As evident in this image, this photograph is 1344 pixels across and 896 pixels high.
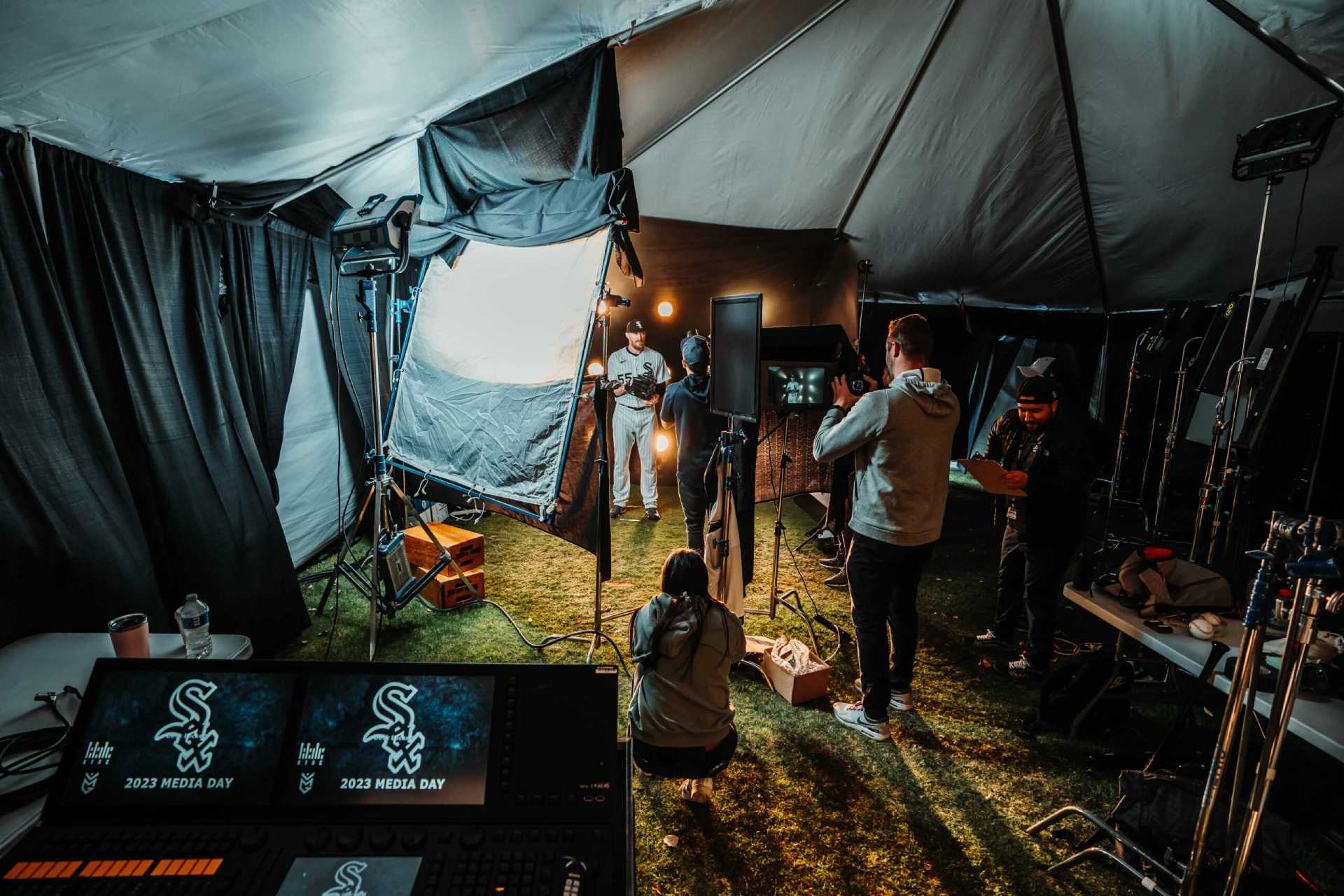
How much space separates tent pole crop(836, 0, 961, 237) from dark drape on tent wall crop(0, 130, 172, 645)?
4162 millimetres

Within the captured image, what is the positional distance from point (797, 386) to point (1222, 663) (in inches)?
78.6

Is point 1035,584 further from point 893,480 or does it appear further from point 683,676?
point 683,676

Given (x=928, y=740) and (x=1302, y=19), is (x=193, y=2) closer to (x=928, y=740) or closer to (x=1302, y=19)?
(x=928, y=740)

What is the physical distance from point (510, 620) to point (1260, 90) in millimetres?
5058

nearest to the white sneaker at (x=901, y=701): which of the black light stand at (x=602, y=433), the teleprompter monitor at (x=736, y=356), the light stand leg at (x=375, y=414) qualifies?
the black light stand at (x=602, y=433)

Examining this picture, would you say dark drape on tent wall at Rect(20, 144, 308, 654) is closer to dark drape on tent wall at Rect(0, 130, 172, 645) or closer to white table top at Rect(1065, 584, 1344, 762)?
dark drape on tent wall at Rect(0, 130, 172, 645)

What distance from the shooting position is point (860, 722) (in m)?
2.77

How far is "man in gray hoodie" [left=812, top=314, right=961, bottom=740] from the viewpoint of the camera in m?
2.44

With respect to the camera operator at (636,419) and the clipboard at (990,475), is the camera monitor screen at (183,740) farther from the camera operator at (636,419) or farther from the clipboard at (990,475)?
the camera operator at (636,419)

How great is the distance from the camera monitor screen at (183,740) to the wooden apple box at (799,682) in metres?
2.36

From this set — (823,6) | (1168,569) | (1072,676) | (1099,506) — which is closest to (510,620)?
(1072,676)

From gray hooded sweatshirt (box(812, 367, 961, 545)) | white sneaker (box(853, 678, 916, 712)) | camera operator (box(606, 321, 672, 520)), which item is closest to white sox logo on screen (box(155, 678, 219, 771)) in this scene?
gray hooded sweatshirt (box(812, 367, 961, 545))

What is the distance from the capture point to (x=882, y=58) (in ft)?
11.5

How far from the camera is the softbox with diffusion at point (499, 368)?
9.32ft
